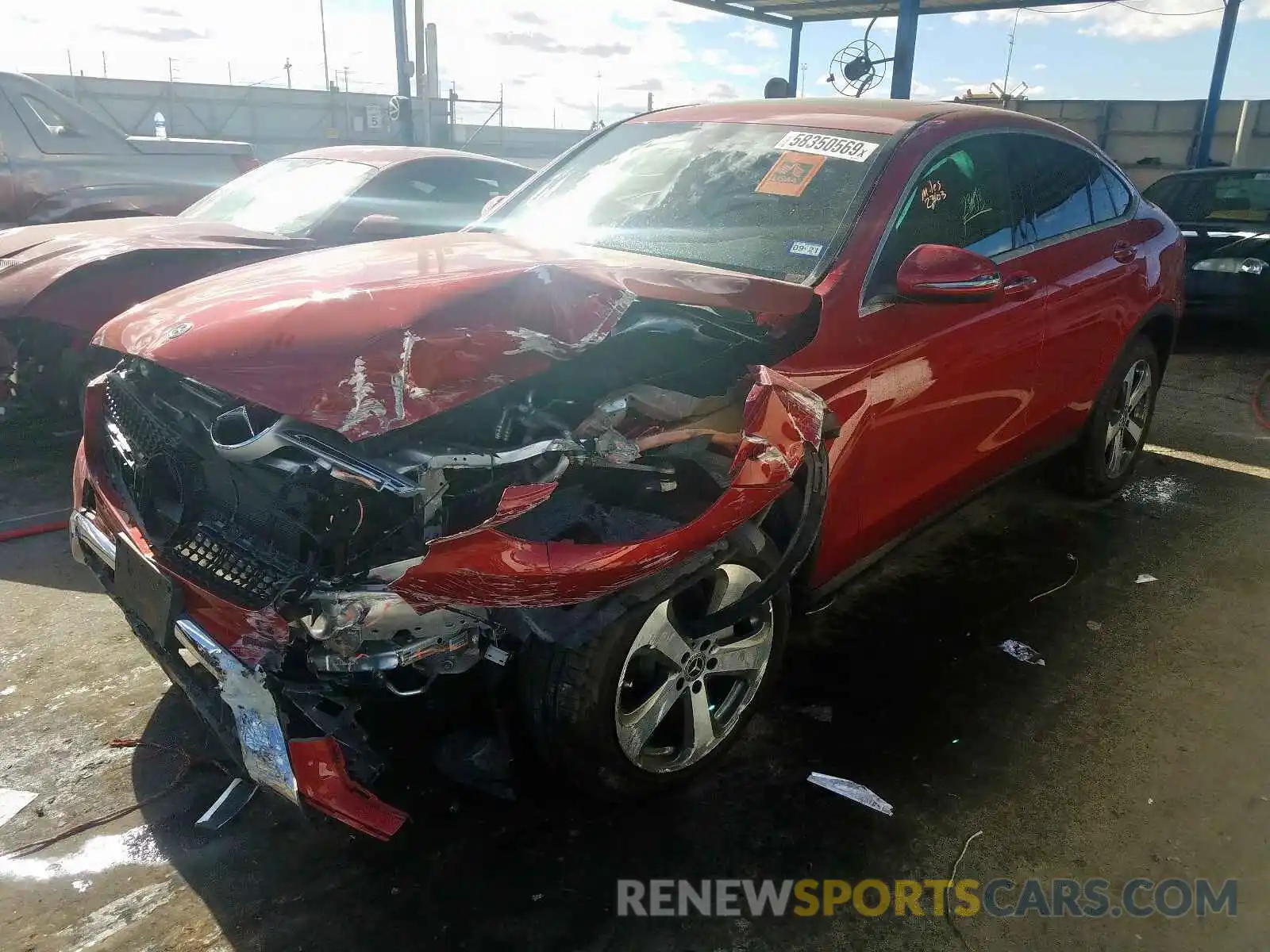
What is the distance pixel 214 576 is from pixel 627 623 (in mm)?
941

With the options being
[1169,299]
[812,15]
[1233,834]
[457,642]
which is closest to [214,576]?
[457,642]

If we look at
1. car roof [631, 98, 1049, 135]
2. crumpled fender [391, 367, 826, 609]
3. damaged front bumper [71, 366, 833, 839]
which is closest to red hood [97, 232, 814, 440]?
damaged front bumper [71, 366, 833, 839]

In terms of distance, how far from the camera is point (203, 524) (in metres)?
2.17

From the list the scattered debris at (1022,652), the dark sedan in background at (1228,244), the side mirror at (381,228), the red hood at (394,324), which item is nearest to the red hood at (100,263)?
the side mirror at (381,228)

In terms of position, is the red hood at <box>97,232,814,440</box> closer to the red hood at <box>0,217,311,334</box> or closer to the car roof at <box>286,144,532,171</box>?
the red hood at <box>0,217,311,334</box>

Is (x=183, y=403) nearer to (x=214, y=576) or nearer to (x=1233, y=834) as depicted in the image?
(x=214, y=576)

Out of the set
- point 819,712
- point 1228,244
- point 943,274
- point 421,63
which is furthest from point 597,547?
point 421,63

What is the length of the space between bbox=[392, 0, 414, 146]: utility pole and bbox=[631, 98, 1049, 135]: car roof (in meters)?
11.4

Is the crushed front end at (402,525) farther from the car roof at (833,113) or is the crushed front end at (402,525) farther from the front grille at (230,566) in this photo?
the car roof at (833,113)

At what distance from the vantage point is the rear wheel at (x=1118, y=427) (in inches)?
169

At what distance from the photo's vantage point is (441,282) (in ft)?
7.47

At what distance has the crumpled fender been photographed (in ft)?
6.04

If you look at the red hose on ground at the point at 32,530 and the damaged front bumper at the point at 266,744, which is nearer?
the damaged front bumper at the point at 266,744

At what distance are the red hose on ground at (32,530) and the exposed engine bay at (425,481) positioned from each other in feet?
6.37
